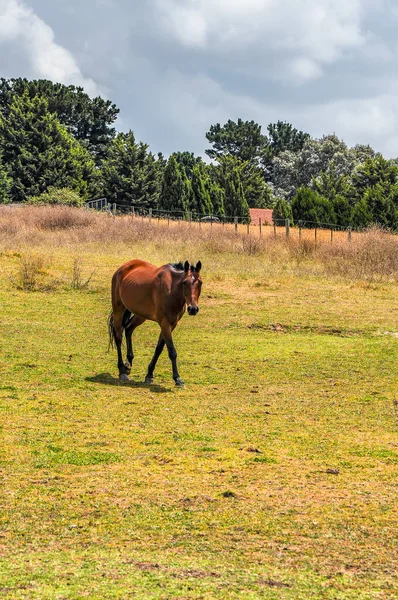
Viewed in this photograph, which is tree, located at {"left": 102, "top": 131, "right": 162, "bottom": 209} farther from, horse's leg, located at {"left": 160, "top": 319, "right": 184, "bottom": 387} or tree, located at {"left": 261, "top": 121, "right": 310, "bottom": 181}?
horse's leg, located at {"left": 160, "top": 319, "right": 184, "bottom": 387}

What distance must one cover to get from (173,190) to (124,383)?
53.1m

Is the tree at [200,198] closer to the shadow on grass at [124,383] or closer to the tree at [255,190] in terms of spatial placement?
the tree at [255,190]

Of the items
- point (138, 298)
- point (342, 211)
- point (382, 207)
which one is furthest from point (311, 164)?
point (138, 298)

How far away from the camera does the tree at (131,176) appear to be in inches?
2756

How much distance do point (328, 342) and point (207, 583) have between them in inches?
463

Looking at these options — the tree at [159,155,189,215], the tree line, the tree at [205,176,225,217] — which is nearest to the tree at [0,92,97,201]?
the tree line

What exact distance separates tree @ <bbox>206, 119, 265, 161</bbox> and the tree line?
17.0 ft

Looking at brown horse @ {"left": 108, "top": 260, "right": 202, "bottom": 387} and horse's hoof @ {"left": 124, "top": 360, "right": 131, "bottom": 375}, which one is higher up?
brown horse @ {"left": 108, "top": 260, "right": 202, "bottom": 387}

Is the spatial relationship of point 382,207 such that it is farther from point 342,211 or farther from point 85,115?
point 85,115

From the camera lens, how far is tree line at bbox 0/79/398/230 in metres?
55.2

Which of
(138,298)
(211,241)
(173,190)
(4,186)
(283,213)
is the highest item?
(4,186)

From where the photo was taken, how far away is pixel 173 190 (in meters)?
64.0

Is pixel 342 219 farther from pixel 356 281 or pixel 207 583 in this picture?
pixel 207 583

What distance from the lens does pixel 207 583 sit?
15.1 feet
